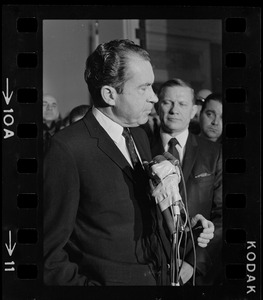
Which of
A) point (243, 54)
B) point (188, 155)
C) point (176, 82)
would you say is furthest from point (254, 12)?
point (188, 155)

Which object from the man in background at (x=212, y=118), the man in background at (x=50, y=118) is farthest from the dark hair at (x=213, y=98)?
the man in background at (x=50, y=118)

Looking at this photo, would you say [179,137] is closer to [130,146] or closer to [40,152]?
[130,146]

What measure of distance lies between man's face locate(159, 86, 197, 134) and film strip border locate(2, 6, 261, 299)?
0.12m

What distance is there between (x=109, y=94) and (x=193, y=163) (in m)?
0.35

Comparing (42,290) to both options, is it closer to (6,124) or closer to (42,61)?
(6,124)

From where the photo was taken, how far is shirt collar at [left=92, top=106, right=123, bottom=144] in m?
2.11

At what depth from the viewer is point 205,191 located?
84.3 inches

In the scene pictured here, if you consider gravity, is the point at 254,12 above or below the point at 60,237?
above

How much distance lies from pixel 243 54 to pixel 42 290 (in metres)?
0.99

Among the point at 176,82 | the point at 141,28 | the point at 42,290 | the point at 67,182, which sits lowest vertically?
the point at 42,290

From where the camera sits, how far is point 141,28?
211 cm

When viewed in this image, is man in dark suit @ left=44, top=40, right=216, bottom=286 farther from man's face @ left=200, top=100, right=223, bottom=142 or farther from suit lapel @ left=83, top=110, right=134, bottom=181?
man's face @ left=200, top=100, right=223, bottom=142

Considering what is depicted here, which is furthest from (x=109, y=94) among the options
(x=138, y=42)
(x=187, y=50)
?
(x=187, y=50)

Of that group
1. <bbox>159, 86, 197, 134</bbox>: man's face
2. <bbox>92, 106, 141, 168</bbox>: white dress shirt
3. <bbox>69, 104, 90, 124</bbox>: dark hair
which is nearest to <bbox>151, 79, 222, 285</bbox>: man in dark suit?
<bbox>159, 86, 197, 134</bbox>: man's face
